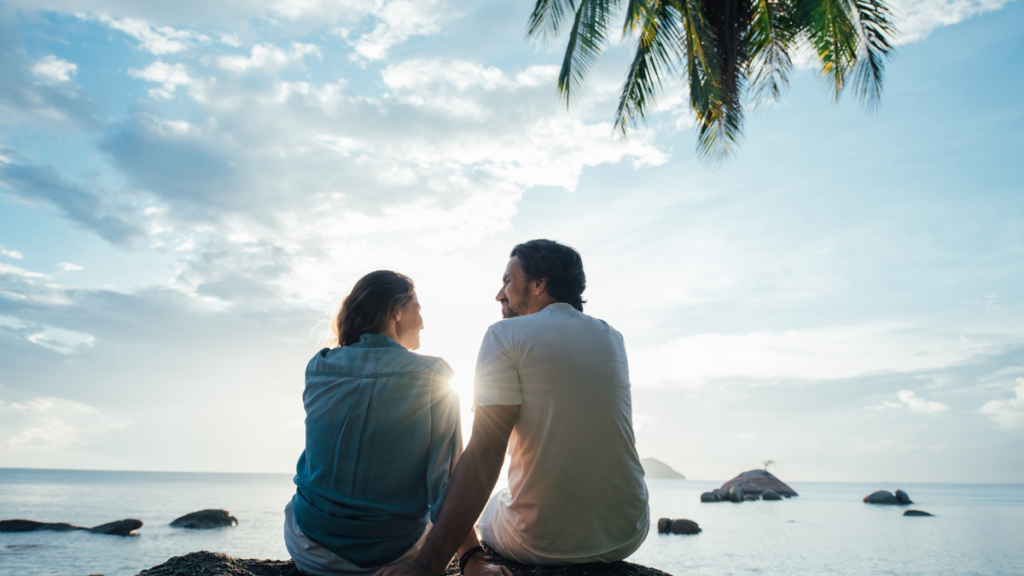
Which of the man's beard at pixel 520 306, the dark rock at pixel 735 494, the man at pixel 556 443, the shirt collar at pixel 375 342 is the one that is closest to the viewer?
the man at pixel 556 443

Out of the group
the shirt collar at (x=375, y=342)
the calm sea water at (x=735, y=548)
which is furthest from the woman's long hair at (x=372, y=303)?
the calm sea water at (x=735, y=548)

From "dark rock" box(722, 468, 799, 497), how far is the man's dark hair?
6961cm

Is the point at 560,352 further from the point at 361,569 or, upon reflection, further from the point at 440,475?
the point at 361,569

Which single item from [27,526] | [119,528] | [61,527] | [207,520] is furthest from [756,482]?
[27,526]

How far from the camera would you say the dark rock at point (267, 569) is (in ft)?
6.97

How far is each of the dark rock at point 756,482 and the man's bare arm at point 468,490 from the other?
229 ft

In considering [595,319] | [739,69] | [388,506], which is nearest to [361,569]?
[388,506]

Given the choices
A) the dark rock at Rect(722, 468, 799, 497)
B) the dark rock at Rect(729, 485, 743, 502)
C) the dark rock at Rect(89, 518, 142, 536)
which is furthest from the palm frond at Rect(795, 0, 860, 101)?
the dark rock at Rect(722, 468, 799, 497)

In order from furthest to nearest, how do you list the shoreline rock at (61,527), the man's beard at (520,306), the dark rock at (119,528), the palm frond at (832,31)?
the dark rock at (119,528), the shoreline rock at (61,527), the palm frond at (832,31), the man's beard at (520,306)

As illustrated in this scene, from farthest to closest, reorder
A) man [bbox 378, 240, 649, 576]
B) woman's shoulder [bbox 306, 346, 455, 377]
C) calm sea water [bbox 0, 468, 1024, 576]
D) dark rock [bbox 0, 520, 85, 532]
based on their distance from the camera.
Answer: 1. dark rock [bbox 0, 520, 85, 532]
2. calm sea water [bbox 0, 468, 1024, 576]
3. woman's shoulder [bbox 306, 346, 455, 377]
4. man [bbox 378, 240, 649, 576]

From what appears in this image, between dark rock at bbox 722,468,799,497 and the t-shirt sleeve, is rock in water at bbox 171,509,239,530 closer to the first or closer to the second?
the t-shirt sleeve

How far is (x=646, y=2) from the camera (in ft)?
24.0

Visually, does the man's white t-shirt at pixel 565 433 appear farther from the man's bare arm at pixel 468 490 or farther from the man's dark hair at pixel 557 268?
the man's dark hair at pixel 557 268

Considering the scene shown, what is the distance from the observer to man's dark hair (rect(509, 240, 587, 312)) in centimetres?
264
